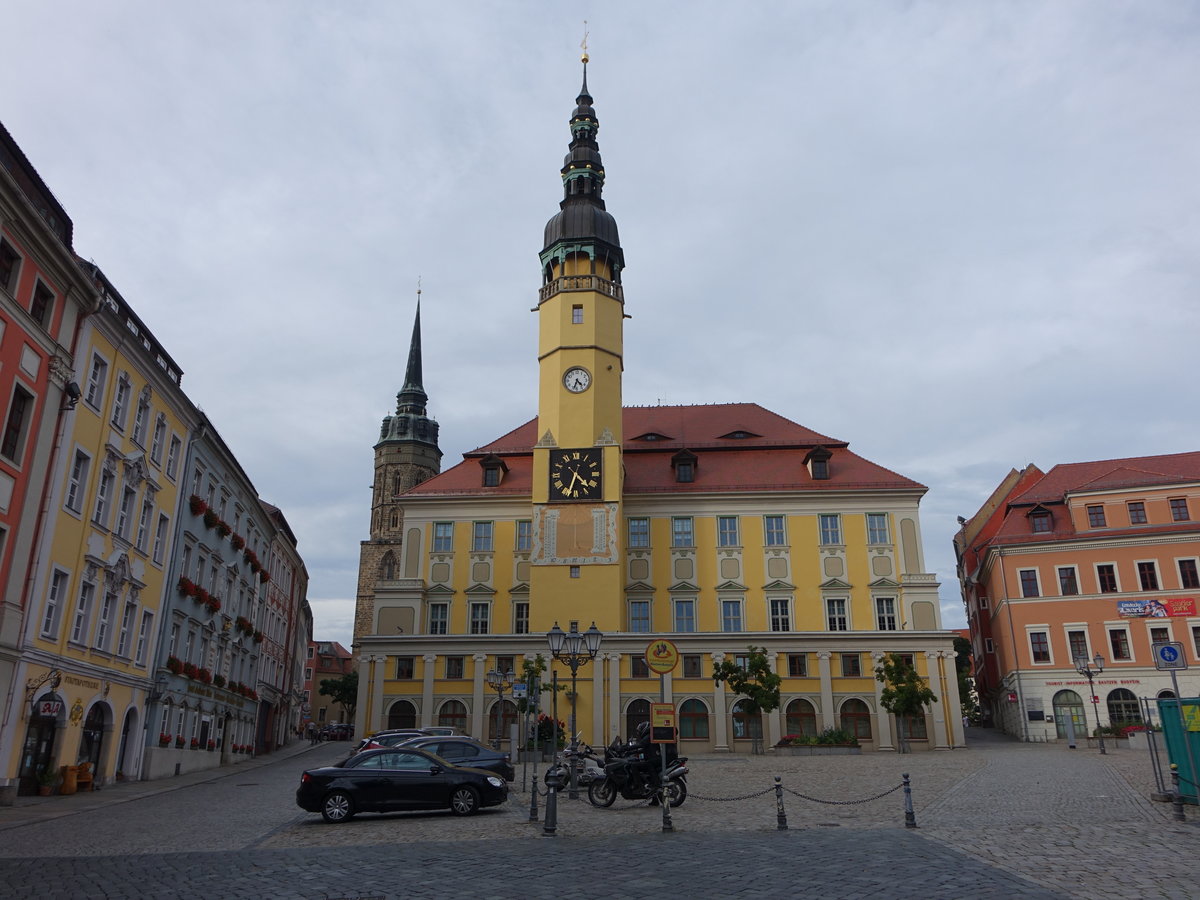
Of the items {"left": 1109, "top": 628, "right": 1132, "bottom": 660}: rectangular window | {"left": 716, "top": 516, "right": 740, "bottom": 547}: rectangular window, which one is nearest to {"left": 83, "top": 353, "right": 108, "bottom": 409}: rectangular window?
{"left": 716, "top": 516, "right": 740, "bottom": 547}: rectangular window

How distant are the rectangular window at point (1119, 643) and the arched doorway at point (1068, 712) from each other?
3216 mm

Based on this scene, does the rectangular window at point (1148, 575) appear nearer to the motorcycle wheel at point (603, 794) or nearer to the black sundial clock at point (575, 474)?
the black sundial clock at point (575, 474)

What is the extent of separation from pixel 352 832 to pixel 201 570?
25186 mm

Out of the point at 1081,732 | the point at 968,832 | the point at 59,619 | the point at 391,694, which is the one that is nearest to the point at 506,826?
the point at 968,832

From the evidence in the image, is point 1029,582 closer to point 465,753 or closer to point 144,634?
point 465,753

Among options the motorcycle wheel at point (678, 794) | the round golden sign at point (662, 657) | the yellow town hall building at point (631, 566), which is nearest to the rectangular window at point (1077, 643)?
the yellow town hall building at point (631, 566)

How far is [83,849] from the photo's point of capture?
15.5 meters

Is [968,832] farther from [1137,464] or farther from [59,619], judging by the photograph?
[1137,464]

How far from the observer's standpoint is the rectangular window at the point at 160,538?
33.7m

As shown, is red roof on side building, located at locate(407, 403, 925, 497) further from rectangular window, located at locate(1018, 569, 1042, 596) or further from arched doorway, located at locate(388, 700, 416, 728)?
arched doorway, located at locate(388, 700, 416, 728)

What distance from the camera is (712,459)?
6047 centimetres

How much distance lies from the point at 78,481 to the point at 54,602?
3.49 m

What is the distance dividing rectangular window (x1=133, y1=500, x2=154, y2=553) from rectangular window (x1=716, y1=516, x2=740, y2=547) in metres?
32.8

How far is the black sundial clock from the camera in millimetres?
55062
